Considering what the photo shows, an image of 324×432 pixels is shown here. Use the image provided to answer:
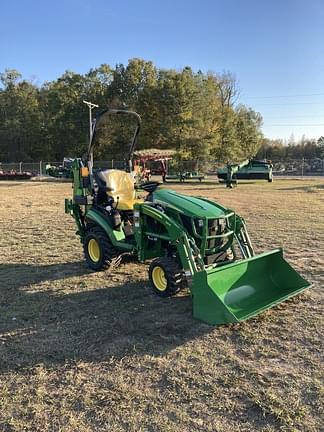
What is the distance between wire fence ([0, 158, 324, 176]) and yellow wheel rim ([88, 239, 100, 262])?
2331 centimetres

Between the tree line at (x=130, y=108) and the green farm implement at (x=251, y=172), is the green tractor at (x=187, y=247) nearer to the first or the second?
the green farm implement at (x=251, y=172)

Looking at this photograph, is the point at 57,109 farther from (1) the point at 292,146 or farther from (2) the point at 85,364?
(2) the point at 85,364

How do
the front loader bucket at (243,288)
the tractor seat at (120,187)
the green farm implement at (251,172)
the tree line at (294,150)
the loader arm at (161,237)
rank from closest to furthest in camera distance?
the front loader bucket at (243,288), the loader arm at (161,237), the tractor seat at (120,187), the green farm implement at (251,172), the tree line at (294,150)

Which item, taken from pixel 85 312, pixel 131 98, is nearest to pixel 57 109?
pixel 131 98

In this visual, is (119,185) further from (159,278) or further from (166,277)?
(166,277)

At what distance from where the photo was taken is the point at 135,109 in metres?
39.1

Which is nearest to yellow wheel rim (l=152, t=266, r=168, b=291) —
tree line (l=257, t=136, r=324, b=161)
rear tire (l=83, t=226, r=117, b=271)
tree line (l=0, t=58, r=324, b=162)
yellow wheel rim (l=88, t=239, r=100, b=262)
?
rear tire (l=83, t=226, r=117, b=271)

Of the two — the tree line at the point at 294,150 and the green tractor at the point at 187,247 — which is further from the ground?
the tree line at the point at 294,150

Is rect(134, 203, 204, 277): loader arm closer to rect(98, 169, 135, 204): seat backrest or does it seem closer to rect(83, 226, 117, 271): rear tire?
rect(83, 226, 117, 271): rear tire

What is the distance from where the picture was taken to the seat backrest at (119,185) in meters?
5.80

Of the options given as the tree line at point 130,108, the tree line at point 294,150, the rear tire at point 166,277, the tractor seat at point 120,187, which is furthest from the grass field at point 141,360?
the tree line at point 294,150

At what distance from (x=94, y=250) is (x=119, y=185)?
968mm

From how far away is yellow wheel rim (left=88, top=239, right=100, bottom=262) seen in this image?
5777 millimetres

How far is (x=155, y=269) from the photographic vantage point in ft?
15.3
